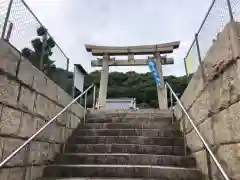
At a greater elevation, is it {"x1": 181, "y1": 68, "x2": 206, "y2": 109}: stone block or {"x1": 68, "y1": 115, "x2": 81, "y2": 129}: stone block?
{"x1": 181, "y1": 68, "x2": 206, "y2": 109}: stone block

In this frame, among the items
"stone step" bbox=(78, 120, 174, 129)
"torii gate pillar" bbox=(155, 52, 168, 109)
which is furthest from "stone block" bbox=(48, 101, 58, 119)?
"torii gate pillar" bbox=(155, 52, 168, 109)

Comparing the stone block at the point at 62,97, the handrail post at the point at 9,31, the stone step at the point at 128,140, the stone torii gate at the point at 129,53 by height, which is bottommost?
the stone step at the point at 128,140

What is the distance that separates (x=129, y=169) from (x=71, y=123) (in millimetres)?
1946

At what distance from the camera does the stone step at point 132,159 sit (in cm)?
374

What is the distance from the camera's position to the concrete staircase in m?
3.44

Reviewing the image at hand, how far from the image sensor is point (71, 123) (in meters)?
4.93

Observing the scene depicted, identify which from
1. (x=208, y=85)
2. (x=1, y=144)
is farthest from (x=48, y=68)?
(x=208, y=85)

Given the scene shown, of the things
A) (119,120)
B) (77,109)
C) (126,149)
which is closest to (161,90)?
(119,120)

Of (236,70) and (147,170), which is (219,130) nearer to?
(236,70)

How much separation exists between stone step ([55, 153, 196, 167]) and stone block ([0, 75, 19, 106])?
1.56 metres

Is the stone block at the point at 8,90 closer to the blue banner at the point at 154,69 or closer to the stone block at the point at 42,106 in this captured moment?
the stone block at the point at 42,106

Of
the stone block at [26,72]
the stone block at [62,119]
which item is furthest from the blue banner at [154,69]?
the stone block at [26,72]

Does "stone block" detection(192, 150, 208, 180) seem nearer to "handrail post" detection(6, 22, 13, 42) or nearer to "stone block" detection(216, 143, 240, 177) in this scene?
"stone block" detection(216, 143, 240, 177)

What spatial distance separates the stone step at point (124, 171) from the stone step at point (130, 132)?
1329mm
